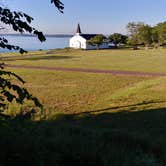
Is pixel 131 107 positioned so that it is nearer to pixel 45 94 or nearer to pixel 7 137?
pixel 45 94

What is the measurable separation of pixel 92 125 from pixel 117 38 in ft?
323

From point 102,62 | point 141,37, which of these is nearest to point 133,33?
point 141,37

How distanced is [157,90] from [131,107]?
550cm

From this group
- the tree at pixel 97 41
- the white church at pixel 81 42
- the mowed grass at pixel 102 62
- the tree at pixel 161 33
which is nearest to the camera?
the mowed grass at pixel 102 62

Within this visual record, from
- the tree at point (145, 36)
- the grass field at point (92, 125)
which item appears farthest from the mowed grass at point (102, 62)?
the tree at point (145, 36)

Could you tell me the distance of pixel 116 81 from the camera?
2748 cm

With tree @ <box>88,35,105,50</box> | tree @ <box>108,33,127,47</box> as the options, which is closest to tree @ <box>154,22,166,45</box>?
tree @ <box>108,33,127,47</box>

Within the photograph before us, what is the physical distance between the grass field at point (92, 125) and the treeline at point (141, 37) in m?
80.2

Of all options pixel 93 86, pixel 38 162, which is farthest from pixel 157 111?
pixel 38 162

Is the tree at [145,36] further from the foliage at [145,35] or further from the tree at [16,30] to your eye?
the tree at [16,30]

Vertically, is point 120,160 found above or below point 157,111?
above

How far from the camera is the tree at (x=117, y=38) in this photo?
358 ft

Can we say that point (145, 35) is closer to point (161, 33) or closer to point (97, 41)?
point (161, 33)

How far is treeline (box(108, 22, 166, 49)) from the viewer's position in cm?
11109
